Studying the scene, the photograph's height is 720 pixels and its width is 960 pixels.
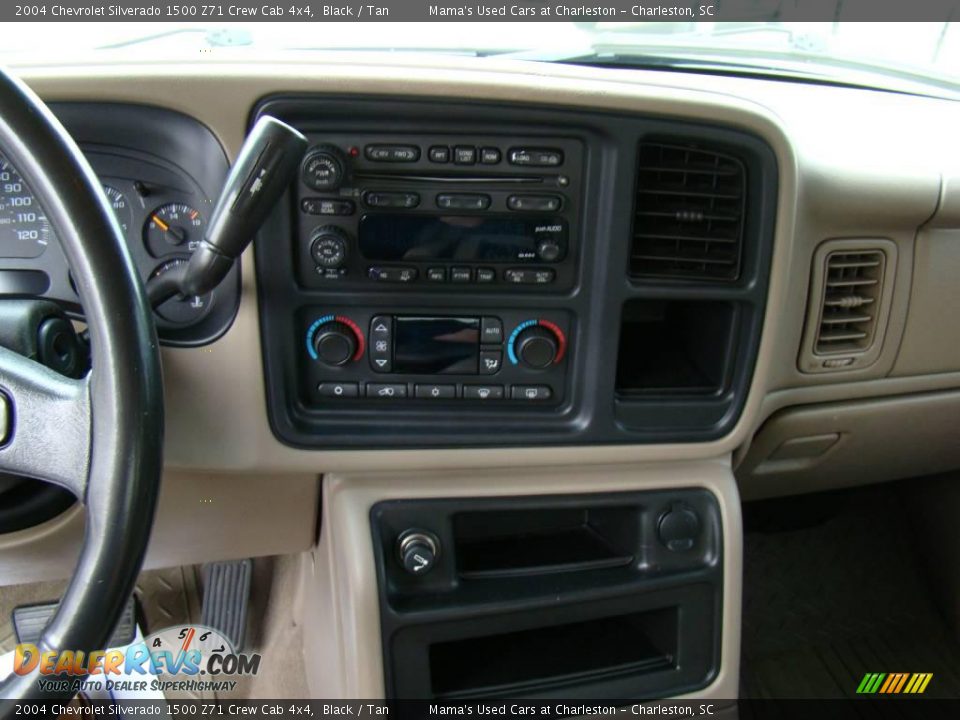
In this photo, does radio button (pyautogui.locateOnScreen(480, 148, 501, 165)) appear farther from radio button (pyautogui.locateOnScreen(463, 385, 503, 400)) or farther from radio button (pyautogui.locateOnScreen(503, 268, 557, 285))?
radio button (pyautogui.locateOnScreen(463, 385, 503, 400))

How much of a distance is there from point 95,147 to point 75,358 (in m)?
0.26

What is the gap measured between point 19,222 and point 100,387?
410mm

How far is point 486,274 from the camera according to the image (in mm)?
933

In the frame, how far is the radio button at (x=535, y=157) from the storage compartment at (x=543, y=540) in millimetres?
462

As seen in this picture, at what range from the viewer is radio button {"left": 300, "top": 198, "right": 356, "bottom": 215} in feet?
2.89

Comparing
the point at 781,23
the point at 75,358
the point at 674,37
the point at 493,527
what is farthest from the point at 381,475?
the point at 781,23

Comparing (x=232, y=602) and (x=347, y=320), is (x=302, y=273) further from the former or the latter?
(x=232, y=602)

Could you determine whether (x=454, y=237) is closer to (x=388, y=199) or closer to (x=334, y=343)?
(x=388, y=199)

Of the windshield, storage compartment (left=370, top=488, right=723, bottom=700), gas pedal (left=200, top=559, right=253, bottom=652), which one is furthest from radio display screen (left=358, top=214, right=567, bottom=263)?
gas pedal (left=200, top=559, right=253, bottom=652)

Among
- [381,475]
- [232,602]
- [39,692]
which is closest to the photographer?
[39,692]

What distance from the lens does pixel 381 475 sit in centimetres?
102

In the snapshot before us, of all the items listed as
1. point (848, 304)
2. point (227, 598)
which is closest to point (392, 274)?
point (848, 304)

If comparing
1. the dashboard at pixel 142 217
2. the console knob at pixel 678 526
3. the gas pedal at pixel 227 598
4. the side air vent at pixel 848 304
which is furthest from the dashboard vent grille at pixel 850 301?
the gas pedal at pixel 227 598
